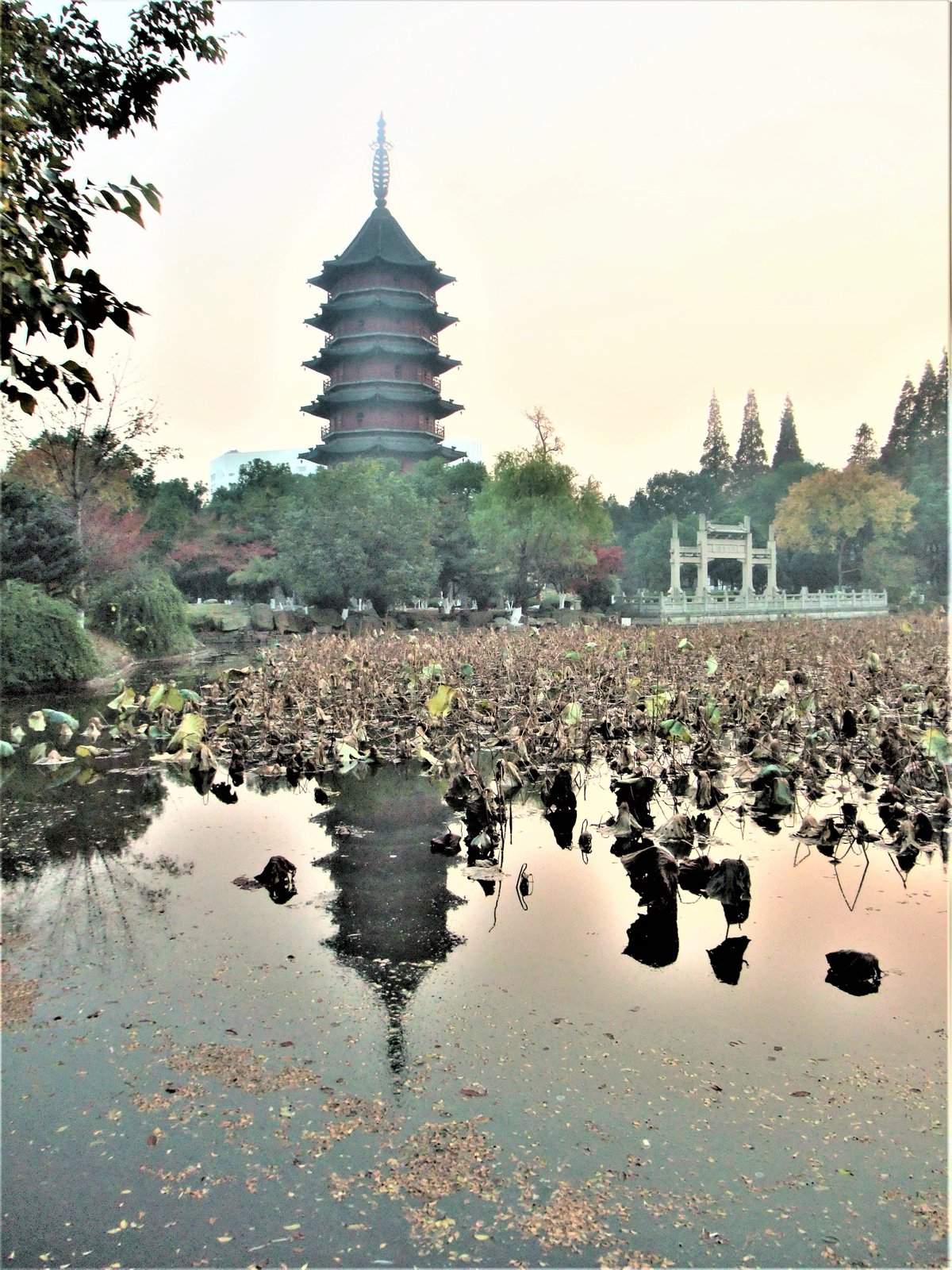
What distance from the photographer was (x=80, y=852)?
11.4ft

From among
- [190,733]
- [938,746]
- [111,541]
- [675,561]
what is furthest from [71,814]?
[675,561]

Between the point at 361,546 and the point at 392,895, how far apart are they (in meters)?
14.3

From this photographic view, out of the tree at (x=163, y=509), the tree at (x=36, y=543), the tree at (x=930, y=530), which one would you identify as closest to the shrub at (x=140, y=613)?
the tree at (x=36, y=543)

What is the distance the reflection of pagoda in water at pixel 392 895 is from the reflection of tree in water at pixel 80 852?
2.19ft

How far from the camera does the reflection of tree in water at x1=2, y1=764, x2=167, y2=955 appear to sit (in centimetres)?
276

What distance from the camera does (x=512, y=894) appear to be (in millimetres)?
2920

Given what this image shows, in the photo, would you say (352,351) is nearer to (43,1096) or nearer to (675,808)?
(675,808)

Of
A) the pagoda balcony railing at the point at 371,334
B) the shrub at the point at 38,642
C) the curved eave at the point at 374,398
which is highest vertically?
the pagoda balcony railing at the point at 371,334

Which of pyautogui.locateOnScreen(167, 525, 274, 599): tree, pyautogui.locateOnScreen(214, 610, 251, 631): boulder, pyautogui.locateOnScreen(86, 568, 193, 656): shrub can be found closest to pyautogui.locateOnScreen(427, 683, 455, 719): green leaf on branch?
pyautogui.locateOnScreen(86, 568, 193, 656): shrub

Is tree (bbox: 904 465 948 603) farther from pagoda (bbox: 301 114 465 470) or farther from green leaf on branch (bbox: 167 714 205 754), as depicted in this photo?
green leaf on branch (bbox: 167 714 205 754)

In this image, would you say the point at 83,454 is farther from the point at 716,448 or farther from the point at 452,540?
the point at 716,448

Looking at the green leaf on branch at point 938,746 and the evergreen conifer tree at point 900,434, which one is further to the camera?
the evergreen conifer tree at point 900,434

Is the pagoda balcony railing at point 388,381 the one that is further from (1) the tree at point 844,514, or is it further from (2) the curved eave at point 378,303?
(1) the tree at point 844,514

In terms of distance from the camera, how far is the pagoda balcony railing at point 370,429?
2408cm
